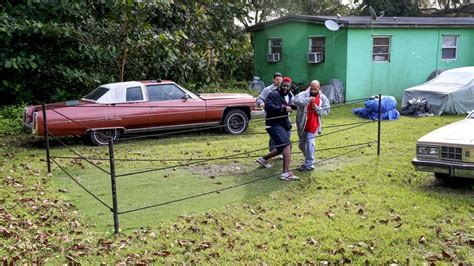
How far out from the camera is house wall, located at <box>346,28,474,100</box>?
1836cm

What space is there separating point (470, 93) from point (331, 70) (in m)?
5.78

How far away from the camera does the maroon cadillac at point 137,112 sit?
10.4 m

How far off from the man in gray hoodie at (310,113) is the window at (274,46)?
13728 millimetres

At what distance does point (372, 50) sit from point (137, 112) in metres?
11.0

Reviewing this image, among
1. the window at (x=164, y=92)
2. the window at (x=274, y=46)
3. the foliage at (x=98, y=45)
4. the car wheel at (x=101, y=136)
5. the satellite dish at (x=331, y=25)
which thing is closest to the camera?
the car wheel at (x=101, y=136)

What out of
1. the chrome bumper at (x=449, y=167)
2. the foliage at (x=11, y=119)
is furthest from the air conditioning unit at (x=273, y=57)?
the chrome bumper at (x=449, y=167)

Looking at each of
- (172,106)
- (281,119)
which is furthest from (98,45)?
(281,119)

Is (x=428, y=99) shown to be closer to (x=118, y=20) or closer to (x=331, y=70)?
(x=331, y=70)

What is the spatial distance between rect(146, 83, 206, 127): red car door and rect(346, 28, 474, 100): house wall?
27.7 ft

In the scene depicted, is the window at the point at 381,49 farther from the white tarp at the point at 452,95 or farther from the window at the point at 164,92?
the window at the point at 164,92

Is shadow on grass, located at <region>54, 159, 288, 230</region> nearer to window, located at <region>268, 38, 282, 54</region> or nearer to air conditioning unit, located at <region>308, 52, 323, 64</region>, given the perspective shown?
air conditioning unit, located at <region>308, 52, 323, 64</region>

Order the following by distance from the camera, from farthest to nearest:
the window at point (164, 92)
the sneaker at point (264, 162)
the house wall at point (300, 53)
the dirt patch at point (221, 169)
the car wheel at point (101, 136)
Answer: the house wall at point (300, 53) → the window at point (164, 92) → the car wheel at point (101, 136) → the sneaker at point (264, 162) → the dirt patch at point (221, 169)

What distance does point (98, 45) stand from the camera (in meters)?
13.7

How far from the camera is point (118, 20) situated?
14.5 m
